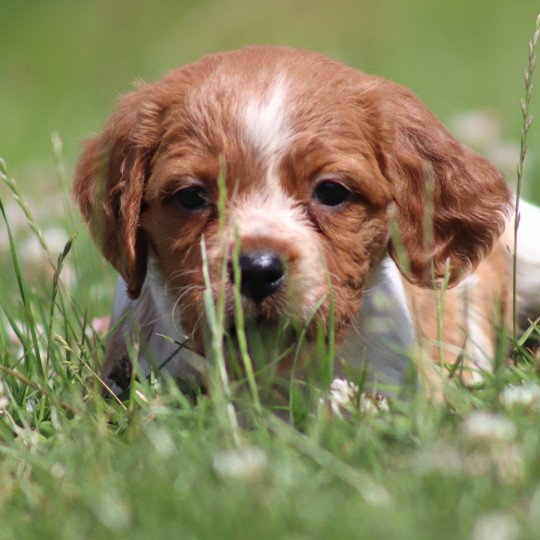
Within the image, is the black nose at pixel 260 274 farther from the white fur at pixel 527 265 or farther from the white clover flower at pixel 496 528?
the white fur at pixel 527 265

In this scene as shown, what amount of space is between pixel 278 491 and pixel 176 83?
7.63 feet

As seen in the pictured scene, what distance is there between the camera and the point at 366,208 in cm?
437

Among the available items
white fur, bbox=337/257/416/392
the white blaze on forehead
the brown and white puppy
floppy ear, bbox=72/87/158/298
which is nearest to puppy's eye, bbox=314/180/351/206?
the brown and white puppy

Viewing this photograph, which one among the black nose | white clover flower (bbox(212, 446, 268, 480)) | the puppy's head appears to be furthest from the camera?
the puppy's head

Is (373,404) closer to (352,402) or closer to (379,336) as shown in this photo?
(352,402)

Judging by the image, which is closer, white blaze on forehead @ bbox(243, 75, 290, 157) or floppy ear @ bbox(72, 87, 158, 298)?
white blaze on forehead @ bbox(243, 75, 290, 157)

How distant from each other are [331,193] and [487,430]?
1642 mm

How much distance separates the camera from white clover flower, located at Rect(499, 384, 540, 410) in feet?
10.8

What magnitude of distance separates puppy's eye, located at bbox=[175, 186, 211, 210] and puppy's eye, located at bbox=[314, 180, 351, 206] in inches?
17.1

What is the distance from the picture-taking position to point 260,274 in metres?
3.89

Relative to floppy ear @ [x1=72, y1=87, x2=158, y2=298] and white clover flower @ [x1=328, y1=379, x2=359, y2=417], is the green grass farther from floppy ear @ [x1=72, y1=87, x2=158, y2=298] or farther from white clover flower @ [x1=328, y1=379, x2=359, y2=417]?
floppy ear @ [x1=72, y1=87, x2=158, y2=298]

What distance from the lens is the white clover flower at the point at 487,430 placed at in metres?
2.86

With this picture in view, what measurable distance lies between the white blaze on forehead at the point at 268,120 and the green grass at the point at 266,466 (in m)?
0.90

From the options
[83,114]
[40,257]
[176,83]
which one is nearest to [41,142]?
[83,114]
